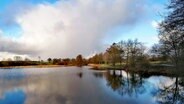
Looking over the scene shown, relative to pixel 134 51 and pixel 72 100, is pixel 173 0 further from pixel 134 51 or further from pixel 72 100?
pixel 134 51

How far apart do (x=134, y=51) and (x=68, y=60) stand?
7203 centimetres

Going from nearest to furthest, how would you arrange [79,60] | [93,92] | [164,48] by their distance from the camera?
1. [164,48]
2. [93,92]
3. [79,60]

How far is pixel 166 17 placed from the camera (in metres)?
10.5

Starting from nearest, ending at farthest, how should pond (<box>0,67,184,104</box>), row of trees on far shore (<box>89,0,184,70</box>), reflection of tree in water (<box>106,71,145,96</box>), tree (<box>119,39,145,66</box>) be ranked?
row of trees on far shore (<box>89,0,184,70</box>) → pond (<box>0,67,184,104</box>) → reflection of tree in water (<box>106,71,145,96</box>) → tree (<box>119,39,145,66</box>)

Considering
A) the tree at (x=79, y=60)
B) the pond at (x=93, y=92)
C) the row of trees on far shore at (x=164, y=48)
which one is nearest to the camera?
the row of trees on far shore at (x=164, y=48)

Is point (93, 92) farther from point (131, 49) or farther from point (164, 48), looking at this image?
point (131, 49)

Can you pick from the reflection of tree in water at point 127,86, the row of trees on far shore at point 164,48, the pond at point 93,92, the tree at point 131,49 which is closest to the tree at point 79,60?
the row of trees on far shore at point 164,48

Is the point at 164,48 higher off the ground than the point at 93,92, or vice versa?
the point at 164,48

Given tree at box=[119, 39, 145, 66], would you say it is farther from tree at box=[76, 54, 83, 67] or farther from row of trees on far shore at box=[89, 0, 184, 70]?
tree at box=[76, 54, 83, 67]

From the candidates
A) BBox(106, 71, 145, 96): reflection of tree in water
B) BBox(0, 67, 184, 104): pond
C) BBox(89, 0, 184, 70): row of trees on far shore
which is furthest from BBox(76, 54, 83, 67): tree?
BBox(0, 67, 184, 104): pond

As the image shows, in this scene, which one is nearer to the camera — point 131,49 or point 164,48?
point 164,48

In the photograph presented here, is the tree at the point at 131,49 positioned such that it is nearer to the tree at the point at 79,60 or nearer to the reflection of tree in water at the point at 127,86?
the reflection of tree in water at the point at 127,86

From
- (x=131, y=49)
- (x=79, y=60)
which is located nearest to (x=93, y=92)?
(x=131, y=49)

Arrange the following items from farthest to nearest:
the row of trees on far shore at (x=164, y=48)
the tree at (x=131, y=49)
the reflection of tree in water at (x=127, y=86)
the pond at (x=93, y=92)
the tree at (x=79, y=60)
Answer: the tree at (x=79, y=60), the tree at (x=131, y=49), the reflection of tree in water at (x=127, y=86), the pond at (x=93, y=92), the row of trees on far shore at (x=164, y=48)
